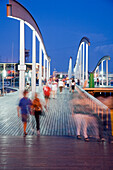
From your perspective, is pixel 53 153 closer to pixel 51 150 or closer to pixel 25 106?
pixel 51 150

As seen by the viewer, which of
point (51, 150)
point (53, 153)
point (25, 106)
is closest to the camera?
point (53, 153)

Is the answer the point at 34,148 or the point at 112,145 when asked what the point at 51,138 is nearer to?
the point at 34,148

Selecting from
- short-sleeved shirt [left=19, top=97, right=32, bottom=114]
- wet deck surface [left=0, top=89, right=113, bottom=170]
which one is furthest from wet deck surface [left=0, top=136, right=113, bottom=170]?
short-sleeved shirt [left=19, top=97, right=32, bottom=114]

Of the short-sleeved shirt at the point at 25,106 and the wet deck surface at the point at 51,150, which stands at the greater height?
the short-sleeved shirt at the point at 25,106

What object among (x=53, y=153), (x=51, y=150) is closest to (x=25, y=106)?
(x=51, y=150)

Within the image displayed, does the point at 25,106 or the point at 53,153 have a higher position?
the point at 25,106

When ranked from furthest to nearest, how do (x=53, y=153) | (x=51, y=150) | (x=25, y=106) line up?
(x=25, y=106)
(x=51, y=150)
(x=53, y=153)

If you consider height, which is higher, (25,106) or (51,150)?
(25,106)

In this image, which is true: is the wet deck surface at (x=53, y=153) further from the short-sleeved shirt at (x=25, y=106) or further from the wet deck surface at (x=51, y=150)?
the short-sleeved shirt at (x=25, y=106)

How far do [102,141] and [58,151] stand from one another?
1711 millimetres

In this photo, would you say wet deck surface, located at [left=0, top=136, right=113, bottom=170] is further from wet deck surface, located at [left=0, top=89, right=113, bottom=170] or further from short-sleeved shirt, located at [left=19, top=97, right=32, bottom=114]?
short-sleeved shirt, located at [left=19, top=97, right=32, bottom=114]

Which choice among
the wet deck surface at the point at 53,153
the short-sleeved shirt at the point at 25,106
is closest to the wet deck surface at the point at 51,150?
the wet deck surface at the point at 53,153

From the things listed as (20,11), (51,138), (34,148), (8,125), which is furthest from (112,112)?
(20,11)

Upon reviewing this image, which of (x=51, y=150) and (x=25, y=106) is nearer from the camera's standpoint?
(x=51, y=150)
